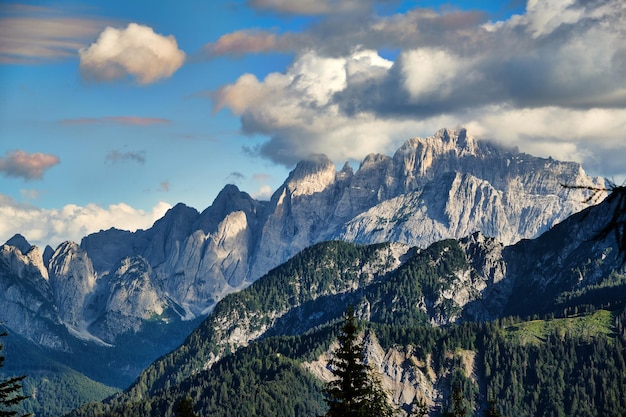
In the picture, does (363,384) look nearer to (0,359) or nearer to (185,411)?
(185,411)

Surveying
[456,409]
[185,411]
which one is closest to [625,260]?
[185,411]

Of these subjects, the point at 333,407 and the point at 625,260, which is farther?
the point at 333,407

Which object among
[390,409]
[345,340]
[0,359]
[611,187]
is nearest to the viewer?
[611,187]

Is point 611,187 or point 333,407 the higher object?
point 611,187

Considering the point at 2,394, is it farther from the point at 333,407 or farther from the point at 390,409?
the point at 390,409

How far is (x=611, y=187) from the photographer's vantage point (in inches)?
1459

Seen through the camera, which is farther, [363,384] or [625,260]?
[363,384]

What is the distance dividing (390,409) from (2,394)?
114ft

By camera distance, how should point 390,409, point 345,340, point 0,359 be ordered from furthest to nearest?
1. point 390,409
2. point 345,340
3. point 0,359

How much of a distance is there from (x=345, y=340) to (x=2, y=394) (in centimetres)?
2333

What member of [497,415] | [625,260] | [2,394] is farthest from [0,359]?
[497,415]

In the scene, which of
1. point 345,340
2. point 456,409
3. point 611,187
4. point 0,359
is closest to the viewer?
point 611,187

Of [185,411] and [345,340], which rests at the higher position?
[345,340]

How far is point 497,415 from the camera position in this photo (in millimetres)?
97500
